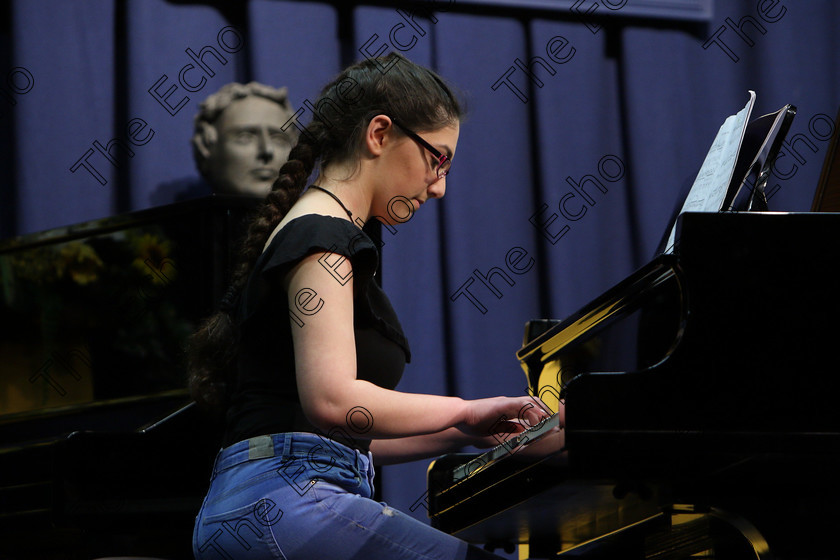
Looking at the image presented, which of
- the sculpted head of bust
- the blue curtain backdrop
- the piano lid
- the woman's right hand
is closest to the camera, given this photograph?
the woman's right hand

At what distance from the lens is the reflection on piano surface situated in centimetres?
166

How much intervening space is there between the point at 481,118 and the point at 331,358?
7.24 feet

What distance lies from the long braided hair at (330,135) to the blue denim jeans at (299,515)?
0.23 metres

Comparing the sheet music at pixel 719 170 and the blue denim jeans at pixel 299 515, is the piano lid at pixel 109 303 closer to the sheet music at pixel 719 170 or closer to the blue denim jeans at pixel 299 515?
the blue denim jeans at pixel 299 515

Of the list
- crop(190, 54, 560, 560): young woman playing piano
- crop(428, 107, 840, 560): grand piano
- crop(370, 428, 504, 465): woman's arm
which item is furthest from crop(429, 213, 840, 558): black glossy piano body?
crop(370, 428, 504, 465): woman's arm

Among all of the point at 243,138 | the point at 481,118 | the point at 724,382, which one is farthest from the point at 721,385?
the point at 481,118

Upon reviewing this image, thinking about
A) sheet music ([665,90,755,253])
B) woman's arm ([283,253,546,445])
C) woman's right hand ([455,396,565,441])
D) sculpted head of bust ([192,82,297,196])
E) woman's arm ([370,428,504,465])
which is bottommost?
woman's arm ([370,428,504,465])

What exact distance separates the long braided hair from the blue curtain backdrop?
Answer: 1.50 m

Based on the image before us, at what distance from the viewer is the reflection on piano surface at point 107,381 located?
5.45 ft

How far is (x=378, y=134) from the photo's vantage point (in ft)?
4.13

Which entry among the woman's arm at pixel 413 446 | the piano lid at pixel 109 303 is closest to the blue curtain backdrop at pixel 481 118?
the piano lid at pixel 109 303

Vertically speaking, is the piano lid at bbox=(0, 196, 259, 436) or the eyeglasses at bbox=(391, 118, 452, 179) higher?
the eyeglasses at bbox=(391, 118, 452, 179)

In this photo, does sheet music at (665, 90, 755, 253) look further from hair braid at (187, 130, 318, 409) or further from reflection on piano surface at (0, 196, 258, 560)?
reflection on piano surface at (0, 196, 258, 560)

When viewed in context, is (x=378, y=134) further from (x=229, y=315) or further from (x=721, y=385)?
(x=721, y=385)
